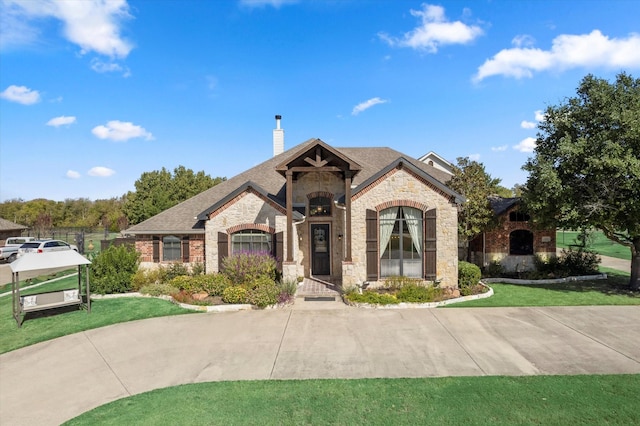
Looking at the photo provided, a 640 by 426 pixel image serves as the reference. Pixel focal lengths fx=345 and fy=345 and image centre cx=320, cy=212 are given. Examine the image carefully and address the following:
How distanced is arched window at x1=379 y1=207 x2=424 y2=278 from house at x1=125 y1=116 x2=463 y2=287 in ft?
0.13

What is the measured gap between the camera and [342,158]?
13.7 m

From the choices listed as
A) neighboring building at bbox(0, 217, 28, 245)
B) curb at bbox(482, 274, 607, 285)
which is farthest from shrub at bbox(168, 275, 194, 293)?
neighboring building at bbox(0, 217, 28, 245)

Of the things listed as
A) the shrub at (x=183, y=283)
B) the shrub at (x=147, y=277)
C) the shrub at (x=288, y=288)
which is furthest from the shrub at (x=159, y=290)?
the shrub at (x=288, y=288)

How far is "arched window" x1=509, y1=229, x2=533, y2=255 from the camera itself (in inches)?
695

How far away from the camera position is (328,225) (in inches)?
639

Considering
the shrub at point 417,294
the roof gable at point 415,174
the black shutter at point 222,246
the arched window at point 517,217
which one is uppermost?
the roof gable at point 415,174

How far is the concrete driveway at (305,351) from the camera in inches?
280

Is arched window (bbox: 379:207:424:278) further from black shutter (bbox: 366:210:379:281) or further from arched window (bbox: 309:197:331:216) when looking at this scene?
arched window (bbox: 309:197:331:216)

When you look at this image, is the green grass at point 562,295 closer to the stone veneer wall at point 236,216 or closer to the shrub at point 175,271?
the stone veneer wall at point 236,216

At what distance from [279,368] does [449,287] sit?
8.58 metres

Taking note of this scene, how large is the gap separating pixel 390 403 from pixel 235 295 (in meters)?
7.60

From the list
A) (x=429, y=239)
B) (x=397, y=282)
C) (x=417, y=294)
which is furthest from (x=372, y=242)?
(x=417, y=294)

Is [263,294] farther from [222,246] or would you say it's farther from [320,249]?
[320,249]

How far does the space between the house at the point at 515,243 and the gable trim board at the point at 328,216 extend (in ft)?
16.9
